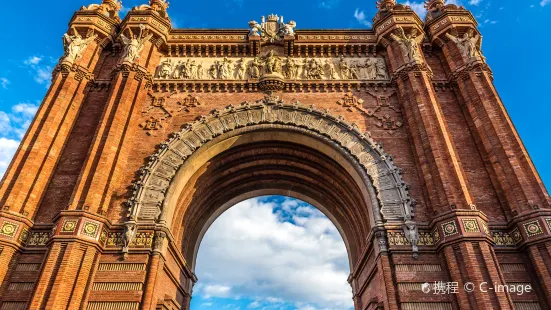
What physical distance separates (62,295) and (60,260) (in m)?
1.02

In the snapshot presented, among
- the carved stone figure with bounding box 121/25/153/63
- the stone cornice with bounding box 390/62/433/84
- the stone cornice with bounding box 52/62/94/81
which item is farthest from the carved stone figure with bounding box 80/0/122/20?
the stone cornice with bounding box 390/62/433/84

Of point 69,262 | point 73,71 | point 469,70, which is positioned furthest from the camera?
point 73,71

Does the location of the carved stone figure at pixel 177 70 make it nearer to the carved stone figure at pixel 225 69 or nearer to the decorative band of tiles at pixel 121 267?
the carved stone figure at pixel 225 69

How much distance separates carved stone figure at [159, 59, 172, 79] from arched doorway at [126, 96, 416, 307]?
3.37 meters

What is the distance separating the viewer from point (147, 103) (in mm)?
15086

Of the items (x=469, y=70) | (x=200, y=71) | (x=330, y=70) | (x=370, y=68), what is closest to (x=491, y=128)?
(x=469, y=70)

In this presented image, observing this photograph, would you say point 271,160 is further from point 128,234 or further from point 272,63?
point 128,234

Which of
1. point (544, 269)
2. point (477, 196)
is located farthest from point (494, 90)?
point (544, 269)

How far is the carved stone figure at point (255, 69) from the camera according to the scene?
52.3ft

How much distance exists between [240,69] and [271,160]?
4.44 metres

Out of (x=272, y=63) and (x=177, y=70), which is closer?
(x=272, y=63)

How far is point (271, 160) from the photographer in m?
15.9

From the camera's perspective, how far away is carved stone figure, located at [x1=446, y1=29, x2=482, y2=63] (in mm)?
14961

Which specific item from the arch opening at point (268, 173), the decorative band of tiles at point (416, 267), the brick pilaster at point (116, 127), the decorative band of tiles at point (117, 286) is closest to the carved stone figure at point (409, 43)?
the arch opening at point (268, 173)
